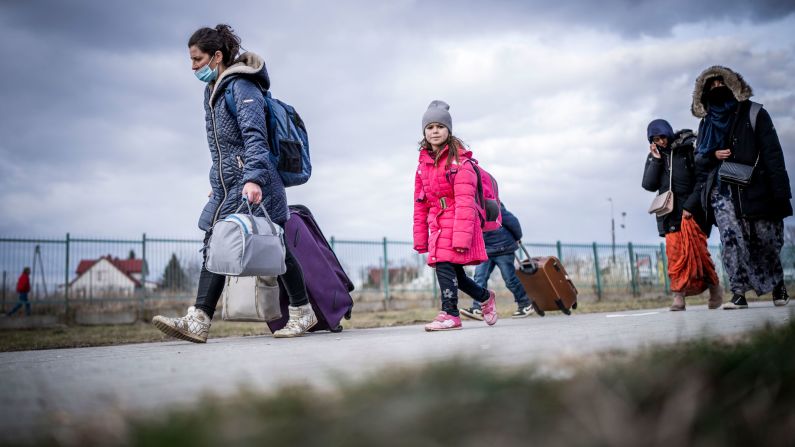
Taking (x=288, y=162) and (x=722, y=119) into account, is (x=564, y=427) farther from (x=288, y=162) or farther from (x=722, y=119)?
(x=722, y=119)

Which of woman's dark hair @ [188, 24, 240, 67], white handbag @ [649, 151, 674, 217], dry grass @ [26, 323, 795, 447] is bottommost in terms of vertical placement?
dry grass @ [26, 323, 795, 447]

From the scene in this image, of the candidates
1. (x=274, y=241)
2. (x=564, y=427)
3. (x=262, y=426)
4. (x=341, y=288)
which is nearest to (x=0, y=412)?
(x=262, y=426)

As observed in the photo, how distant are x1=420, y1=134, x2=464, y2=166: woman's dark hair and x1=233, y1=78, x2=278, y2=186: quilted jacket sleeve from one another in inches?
59.9

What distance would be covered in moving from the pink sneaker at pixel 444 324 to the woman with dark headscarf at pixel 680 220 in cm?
322

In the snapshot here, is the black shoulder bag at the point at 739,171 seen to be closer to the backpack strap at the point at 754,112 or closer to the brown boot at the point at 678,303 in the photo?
the backpack strap at the point at 754,112

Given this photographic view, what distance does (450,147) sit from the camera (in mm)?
5281

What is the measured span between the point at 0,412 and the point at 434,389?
1212 mm

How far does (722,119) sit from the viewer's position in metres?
6.71

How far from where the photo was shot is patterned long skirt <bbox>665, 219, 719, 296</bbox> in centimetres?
711

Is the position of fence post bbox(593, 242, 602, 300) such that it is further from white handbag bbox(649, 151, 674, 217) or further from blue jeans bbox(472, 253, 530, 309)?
white handbag bbox(649, 151, 674, 217)

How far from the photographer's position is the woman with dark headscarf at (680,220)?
7.14 metres

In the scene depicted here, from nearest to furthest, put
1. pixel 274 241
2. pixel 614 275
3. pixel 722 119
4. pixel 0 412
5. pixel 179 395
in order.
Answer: pixel 0 412 < pixel 179 395 < pixel 274 241 < pixel 722 119 < pixel 614 275

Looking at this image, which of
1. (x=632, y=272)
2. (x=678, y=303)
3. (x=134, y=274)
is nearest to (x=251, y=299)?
(x=678, y=303)

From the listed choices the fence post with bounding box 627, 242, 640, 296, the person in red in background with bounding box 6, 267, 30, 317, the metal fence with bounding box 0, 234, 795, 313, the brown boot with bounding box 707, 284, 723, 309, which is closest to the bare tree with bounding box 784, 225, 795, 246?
the fence post with bounding box 627, 242, 640, 296
